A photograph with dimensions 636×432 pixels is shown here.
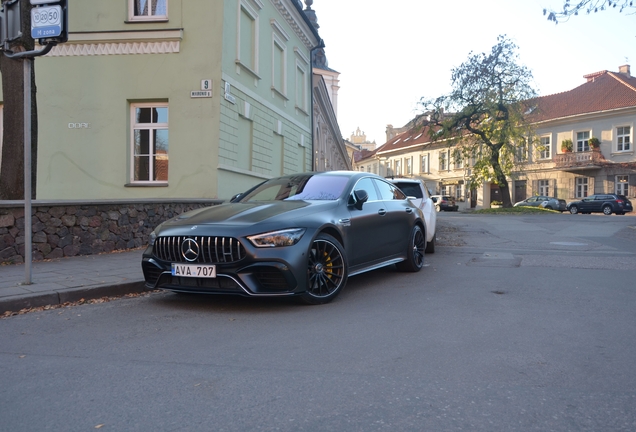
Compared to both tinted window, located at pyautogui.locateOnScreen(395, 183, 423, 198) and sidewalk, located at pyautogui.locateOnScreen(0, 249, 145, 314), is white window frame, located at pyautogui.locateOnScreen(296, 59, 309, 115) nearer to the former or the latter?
tinted window, located at pyautogui.locateOnScreen(395, 183, 423, 198)

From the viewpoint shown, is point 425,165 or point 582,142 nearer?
point 582,142

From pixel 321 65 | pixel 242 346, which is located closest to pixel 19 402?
pixel 242 346

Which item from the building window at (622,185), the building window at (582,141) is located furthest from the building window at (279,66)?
the building window at (582,141)

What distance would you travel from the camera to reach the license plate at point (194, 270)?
5.61 metres

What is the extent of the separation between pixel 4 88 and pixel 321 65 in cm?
4455

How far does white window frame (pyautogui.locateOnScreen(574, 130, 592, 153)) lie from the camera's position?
49000 mm

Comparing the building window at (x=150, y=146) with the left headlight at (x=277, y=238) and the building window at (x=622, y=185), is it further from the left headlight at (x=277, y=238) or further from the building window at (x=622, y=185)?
the building window at (x=622, y=185)

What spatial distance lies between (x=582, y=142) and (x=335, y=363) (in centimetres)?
5137

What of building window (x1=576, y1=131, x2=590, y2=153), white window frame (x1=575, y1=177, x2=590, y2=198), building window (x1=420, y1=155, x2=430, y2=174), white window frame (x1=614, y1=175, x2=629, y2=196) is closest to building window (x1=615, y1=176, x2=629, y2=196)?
white window frame (x1=614, y1=175, x2=629, y2=196)

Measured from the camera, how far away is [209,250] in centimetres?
568

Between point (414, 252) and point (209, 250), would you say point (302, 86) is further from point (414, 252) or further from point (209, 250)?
point (209, 250)

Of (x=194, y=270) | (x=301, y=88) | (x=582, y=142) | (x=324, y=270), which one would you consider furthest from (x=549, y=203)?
(x=194, y=270)

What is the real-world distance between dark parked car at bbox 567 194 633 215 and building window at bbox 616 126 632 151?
5.79 meters

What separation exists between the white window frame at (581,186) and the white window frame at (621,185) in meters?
2.74
